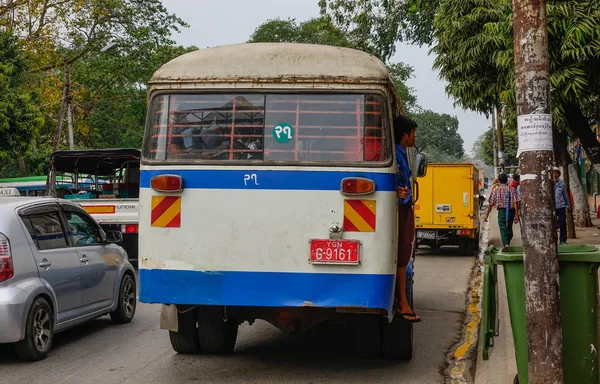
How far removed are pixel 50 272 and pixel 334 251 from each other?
3084 millimetres

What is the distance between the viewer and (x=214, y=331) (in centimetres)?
741

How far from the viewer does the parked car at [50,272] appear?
7.12 m

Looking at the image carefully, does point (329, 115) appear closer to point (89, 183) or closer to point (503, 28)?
point (503, 28)

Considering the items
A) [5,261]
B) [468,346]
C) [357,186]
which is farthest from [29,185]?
[357,186]

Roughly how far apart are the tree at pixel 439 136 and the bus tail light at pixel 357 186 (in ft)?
329

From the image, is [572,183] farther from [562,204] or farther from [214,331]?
[214,331]

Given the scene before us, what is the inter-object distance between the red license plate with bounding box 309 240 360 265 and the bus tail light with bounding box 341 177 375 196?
1.27 feet

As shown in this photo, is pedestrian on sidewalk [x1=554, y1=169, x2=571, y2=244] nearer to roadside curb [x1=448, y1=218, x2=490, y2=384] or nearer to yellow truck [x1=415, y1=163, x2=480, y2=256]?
yellow truck [x1=415, y1=163, x2=480, y2=256]

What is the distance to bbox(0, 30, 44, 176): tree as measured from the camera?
23.5m

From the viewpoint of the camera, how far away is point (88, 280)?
335 inches

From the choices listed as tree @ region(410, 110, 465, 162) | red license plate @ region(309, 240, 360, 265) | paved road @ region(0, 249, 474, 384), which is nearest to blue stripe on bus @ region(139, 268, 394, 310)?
red license plate @ region(309, 240, 360, 265)

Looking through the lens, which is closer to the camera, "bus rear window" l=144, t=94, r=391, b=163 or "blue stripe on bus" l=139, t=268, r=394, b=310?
"blue stripe on bus" l=139, t=268, r=394, b=310

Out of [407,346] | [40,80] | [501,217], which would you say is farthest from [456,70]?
[40,80]

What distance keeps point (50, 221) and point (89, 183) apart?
9.85 meters
